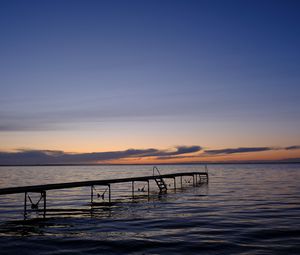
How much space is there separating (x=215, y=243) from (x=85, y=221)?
10.5 meters

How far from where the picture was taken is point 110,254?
1409 cm

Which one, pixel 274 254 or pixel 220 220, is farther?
pixel 220 220

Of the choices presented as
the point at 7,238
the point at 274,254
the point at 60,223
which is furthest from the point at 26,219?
the point at 274,254

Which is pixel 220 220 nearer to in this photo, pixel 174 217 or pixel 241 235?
pixel 174 217

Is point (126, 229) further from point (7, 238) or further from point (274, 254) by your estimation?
point (274, 254)

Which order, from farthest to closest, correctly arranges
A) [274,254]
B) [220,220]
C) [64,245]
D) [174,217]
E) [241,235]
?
1. [174,217]
2. [220,220]
3. [241,235]
4. [64,245]
5. [274,254]

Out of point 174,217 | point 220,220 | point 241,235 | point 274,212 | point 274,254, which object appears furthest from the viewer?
point 274,212

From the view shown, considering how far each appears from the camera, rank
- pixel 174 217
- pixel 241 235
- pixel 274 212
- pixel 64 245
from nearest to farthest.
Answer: pixel 64 245 → pixel 241 235 → pixel 174 217 → pixel 274 212

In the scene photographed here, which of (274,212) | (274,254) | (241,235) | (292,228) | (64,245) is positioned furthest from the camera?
(274,212)

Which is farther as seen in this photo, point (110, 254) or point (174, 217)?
point (174, 217)

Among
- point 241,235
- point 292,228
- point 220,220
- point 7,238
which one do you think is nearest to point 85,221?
point 7,238

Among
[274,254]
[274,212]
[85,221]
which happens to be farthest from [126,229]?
[274,212]

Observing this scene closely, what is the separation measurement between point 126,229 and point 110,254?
5.41m

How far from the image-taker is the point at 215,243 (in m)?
15.7
